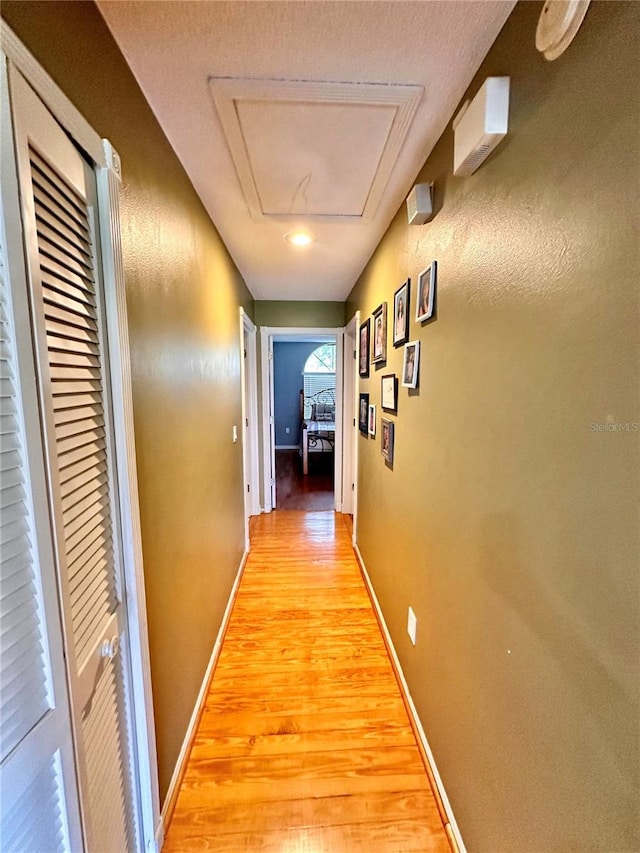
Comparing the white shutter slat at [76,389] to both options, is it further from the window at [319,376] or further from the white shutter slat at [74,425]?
the window at [319,376]

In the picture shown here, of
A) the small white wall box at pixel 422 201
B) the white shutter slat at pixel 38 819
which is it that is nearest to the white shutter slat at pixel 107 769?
the white shutter slat at pixel 38 819

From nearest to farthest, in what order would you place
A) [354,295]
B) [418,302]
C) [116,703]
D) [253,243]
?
[116,703], [418,302], [253,243], [354,295]

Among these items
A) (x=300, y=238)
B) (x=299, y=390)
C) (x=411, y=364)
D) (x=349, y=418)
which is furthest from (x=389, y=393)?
(x=299, y=390)

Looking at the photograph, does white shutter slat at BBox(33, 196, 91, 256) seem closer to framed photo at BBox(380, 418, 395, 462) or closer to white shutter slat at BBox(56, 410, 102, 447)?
white shutter slat at BBox(56, 410, 102, 447)

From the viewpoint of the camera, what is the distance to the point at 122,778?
89cm

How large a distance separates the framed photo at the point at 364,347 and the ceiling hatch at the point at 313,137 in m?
0.93

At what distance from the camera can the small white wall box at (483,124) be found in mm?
791

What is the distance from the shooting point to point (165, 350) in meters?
1.15

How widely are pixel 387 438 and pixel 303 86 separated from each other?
1480 mm

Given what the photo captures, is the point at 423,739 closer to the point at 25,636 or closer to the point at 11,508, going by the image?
the point at 25,636

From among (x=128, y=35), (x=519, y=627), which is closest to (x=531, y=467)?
(x=519, y=627)

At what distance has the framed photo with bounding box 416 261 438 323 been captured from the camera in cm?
125

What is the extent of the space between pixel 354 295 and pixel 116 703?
3019 mm

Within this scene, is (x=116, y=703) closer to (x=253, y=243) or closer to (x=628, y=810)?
(x=628, y=810)
